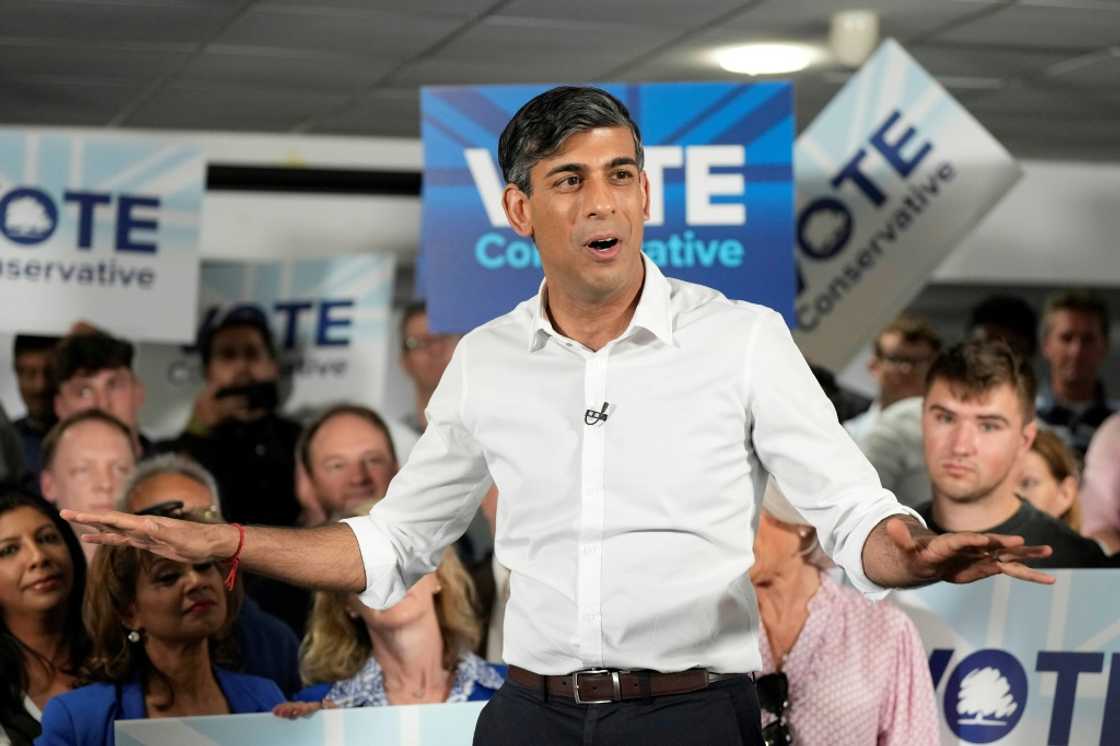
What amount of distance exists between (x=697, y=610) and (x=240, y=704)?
5.11ft

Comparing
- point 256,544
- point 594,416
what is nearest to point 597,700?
point 594,416

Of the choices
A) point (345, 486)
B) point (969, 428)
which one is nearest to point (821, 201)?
point (969, 428)

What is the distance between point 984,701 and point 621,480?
140 centimetres

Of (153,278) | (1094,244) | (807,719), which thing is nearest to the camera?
(807,719)

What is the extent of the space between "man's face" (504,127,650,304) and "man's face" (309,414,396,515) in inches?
106

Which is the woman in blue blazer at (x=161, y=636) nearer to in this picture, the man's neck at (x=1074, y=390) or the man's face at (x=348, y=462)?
the man's face at (x=348, y=462)

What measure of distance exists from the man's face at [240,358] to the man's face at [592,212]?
13.2 ft

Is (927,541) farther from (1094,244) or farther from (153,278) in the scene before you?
(1094,244)

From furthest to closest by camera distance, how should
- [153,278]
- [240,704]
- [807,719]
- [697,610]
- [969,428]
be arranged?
[153,278]
[969,428]
[240,704]
[807,719]
[697,610]

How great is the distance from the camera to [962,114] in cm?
455

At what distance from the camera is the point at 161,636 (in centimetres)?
333

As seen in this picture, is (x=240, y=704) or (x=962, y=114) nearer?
(x=240, y=704)

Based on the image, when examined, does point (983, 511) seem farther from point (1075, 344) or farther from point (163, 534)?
point (1075, 344)

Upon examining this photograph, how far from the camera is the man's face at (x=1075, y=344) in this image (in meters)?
6.51
